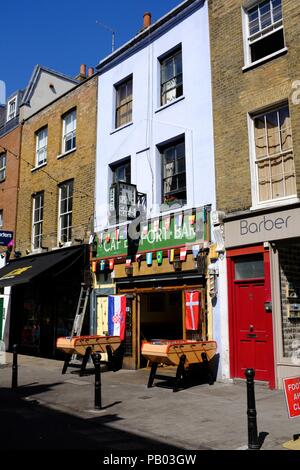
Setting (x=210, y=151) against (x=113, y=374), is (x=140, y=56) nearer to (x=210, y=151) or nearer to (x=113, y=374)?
(x=210, y=151)

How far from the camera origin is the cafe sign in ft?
32.6

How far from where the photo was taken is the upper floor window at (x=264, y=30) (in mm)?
11172

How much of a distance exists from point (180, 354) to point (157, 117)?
7296 mm

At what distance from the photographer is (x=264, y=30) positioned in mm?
11367

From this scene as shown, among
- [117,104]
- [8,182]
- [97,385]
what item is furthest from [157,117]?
[8,182]

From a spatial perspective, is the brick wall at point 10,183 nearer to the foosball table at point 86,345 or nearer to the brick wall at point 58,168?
the brick wall at point 58,168

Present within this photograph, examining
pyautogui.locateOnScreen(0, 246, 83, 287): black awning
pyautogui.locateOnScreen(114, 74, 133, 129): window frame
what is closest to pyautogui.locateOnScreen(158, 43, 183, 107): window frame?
pyautogui.locateOnScreen(114, 74, 133, 129): window frame

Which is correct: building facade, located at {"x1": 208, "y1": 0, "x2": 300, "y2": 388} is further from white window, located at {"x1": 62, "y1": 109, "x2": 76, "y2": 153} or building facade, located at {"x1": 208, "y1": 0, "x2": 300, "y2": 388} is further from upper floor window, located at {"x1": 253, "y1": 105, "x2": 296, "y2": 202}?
white window, located at {"x1": 62, "y1": 109, "x2": 76, "y2": 153}

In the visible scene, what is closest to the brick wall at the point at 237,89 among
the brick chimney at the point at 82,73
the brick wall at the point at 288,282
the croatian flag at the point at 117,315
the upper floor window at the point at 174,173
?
the brick wall at the point at 288,282

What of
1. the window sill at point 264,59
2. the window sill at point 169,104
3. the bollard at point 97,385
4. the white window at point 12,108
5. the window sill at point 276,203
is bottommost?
the bollard at point 97,385

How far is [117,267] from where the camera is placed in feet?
47.2

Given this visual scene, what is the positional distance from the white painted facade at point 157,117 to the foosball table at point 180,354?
412 millimetres

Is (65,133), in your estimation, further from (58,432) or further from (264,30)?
(58,432)

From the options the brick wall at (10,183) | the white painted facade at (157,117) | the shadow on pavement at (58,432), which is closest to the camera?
the shadow on pavement at (58,432)
